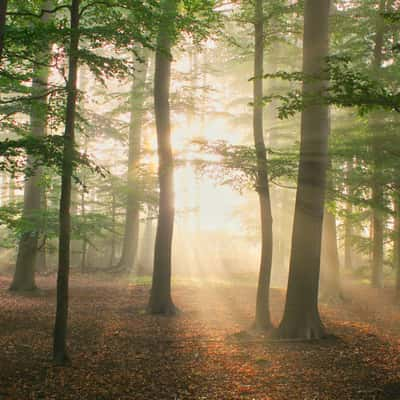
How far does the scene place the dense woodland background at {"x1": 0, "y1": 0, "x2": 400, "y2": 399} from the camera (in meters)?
8.10

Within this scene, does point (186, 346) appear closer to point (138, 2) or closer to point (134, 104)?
point (138, 2)

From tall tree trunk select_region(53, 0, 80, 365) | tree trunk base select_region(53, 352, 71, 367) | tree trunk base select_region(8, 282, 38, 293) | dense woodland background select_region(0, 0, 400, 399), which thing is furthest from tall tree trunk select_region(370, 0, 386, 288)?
tree trunk base select_region(8, 282, 38, 293)

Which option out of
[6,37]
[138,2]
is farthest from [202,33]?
[6,37]

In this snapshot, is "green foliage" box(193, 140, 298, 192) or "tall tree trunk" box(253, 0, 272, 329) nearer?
"green foliage" box(193, 140, 298, 192)

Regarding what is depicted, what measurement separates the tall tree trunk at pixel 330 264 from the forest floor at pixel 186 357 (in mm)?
2260

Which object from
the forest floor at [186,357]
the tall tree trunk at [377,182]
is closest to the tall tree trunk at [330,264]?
the tall tree trunk at [377,182]

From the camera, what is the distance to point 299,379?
7.76 m

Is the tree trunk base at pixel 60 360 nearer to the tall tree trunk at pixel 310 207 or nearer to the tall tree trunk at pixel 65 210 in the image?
the tall tree trunk at pixel 65 210

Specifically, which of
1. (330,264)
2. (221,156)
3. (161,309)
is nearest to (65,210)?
(221,156)

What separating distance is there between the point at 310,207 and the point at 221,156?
281 cm

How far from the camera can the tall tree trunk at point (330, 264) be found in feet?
54.8

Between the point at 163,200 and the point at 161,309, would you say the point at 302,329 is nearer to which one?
the point at 161,309

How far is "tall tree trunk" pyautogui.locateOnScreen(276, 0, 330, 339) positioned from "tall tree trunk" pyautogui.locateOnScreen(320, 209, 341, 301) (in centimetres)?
669

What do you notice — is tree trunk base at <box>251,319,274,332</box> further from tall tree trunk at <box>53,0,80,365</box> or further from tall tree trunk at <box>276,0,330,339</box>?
tall tree trunk at <box>53,0,80,365</box>
